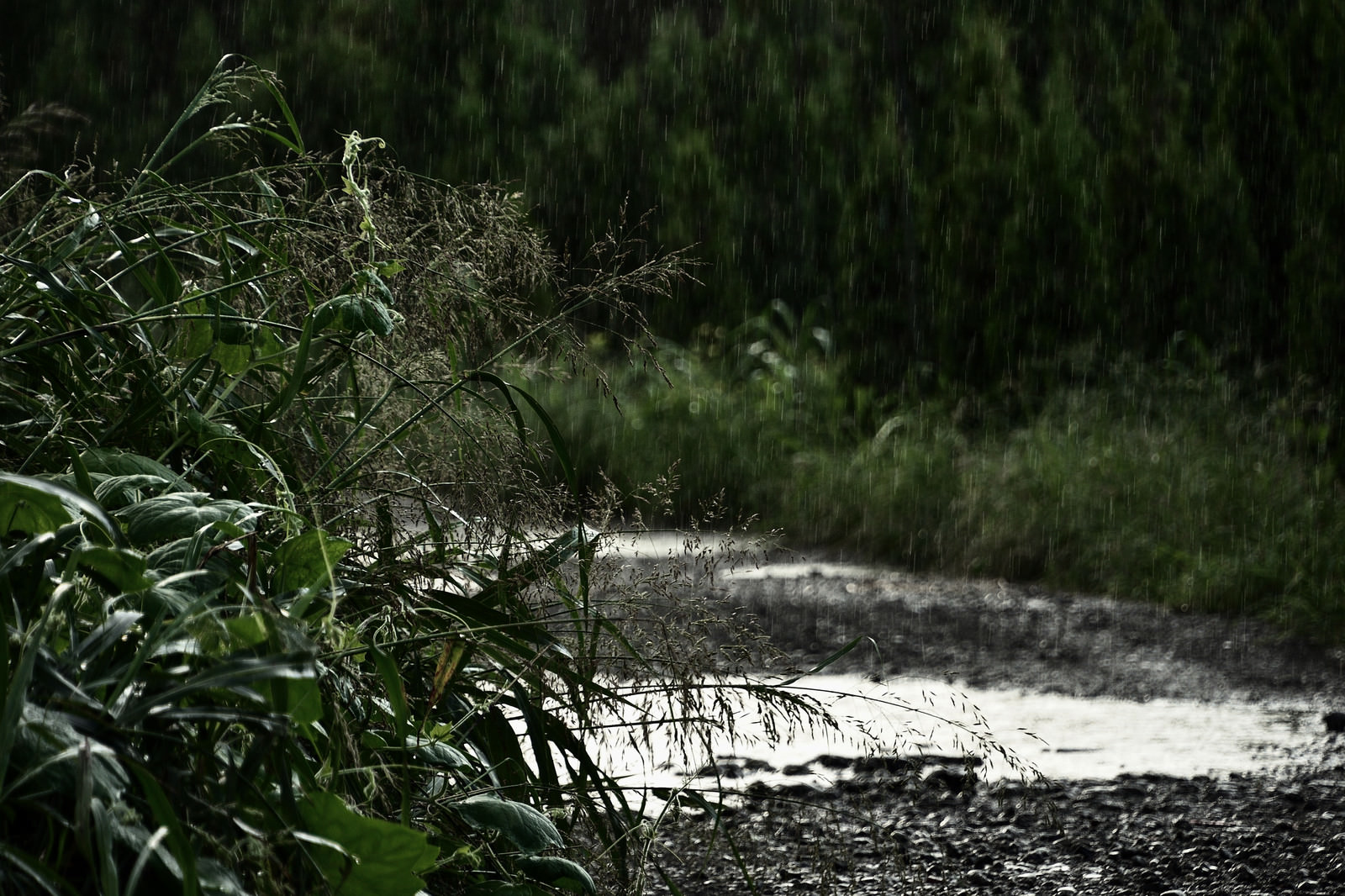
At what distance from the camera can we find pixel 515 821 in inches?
58.3

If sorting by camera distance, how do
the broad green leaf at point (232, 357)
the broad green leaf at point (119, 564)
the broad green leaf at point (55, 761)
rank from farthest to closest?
the broad green leaf at point (232, 357)
the broad green leaf at point (119, 564)
the broad green leaf at point (55, 761)

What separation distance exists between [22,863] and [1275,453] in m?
6.98

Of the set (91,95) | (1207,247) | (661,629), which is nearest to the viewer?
(661,629)

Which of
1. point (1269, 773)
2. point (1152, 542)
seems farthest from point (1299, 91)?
point (1269, 773)

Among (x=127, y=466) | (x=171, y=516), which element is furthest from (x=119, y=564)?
(x=127, y=466)

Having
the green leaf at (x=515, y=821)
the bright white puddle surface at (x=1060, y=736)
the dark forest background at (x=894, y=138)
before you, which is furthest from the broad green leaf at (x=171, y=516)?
the dark forest background at (x=894, y=138)

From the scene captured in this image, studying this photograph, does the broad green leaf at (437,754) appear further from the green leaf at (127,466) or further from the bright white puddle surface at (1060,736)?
the bright white puddle surface at (1060,736)

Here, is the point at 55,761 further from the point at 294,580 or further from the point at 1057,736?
the point at 1057,736

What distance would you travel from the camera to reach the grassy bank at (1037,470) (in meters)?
6.02

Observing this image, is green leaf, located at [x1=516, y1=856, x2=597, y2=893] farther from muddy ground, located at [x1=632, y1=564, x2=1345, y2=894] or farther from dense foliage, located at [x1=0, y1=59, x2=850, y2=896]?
muddy ground, located at [x1=632, y1=564, x2=1345, y2=894]

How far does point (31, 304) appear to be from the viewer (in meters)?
1.77

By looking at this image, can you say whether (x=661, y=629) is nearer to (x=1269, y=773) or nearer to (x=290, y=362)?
(x=290, y=362)

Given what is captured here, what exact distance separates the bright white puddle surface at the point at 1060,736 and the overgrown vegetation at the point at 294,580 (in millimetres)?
1227

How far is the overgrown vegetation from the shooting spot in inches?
42.7
